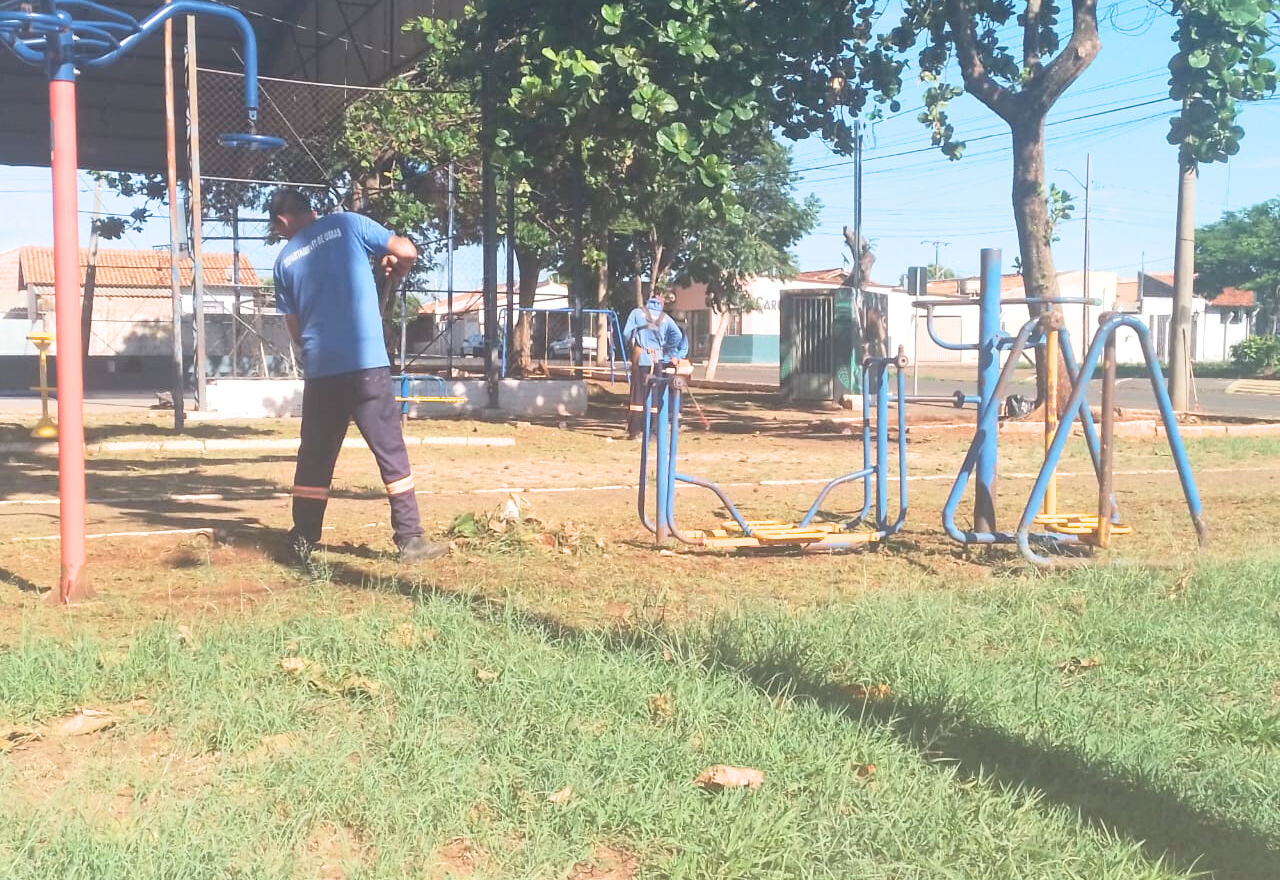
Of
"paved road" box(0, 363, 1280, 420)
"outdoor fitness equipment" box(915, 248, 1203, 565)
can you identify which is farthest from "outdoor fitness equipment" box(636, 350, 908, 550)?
"paved road" box(0, 363, 1280, 420)

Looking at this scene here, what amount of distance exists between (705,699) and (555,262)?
32507 mm

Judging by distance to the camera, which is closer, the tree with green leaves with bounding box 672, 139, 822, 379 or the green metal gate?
the green metal gate

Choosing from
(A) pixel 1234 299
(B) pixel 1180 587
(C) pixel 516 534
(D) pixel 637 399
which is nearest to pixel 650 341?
(D) pixel 637 399

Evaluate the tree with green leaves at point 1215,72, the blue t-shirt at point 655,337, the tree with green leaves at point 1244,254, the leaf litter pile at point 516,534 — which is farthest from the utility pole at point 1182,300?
the tree with green leaves at point 1244,254

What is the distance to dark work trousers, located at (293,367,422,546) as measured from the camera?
5918 mm

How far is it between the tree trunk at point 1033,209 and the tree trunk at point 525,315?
12.1m

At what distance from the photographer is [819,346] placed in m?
22.8

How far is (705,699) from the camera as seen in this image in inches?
148

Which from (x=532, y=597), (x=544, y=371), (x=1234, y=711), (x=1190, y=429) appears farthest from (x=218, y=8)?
(x=544, y=371)

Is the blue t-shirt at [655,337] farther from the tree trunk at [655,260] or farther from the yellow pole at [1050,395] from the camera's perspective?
the tree trunk at [655,260]

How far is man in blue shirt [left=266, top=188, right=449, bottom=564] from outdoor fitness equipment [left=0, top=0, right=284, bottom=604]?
115 cm

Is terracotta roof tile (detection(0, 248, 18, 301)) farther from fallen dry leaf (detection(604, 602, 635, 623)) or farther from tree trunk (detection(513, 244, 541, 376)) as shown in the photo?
fallen dry leaf (detection(604, 602, 635, 623))

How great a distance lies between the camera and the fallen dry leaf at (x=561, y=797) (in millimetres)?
3074

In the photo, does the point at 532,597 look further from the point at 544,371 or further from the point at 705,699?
the point at 544,371
